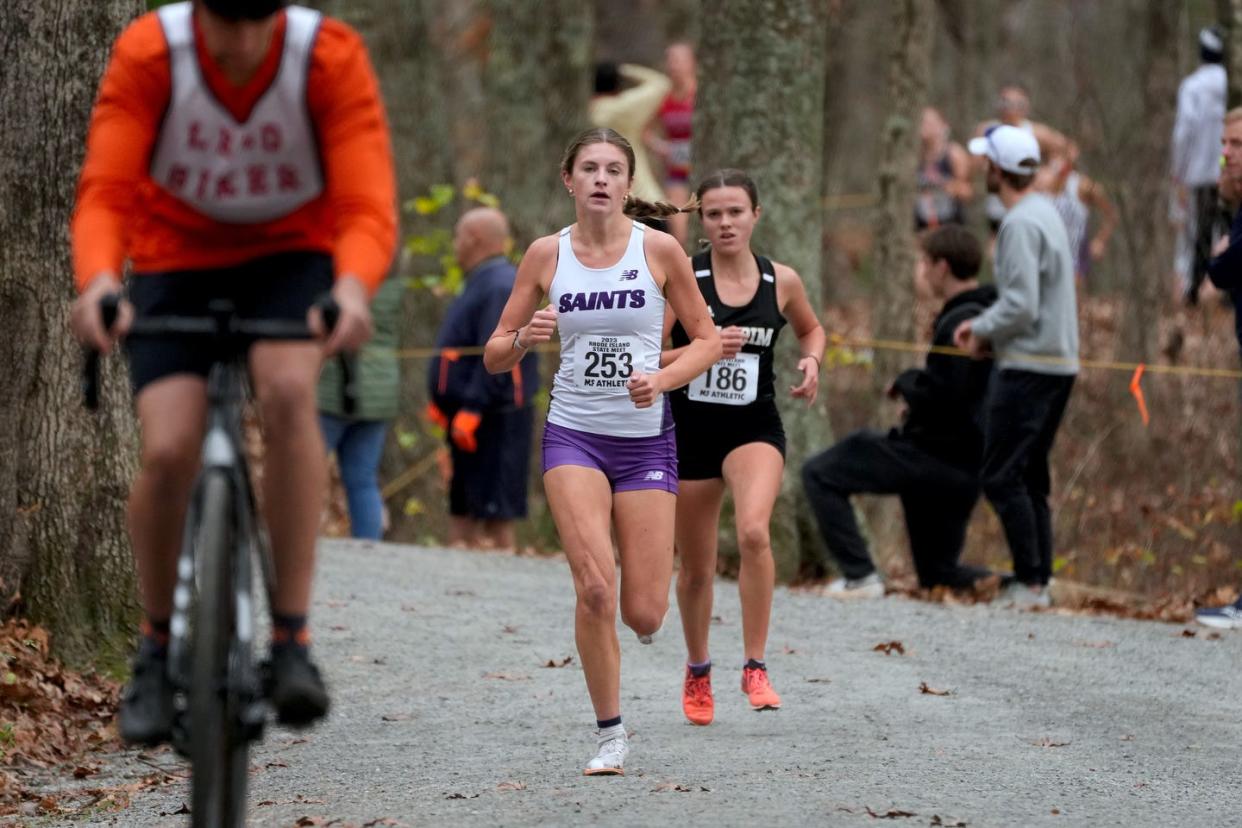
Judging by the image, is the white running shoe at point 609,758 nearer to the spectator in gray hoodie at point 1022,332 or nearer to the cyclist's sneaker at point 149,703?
the cyclist's sneaker at point 149,703

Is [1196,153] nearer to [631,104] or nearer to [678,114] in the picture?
[678,114]

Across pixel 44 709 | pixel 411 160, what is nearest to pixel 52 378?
pixel 44 709

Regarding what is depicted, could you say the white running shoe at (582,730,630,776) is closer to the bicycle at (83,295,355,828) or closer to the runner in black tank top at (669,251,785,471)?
the runner in black tank top at (669,251,785,471)

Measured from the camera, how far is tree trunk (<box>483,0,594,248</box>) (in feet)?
66.2

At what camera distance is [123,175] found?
5.58m

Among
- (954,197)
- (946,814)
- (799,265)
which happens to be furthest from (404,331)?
(946,814)

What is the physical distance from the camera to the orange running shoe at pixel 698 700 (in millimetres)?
8719

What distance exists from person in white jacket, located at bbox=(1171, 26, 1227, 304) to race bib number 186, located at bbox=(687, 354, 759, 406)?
819 centimetres

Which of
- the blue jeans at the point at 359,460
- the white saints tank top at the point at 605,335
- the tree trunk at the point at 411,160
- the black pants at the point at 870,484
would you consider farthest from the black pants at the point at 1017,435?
the tree trunk at the point at 411,160

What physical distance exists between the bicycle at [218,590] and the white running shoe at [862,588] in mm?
7599

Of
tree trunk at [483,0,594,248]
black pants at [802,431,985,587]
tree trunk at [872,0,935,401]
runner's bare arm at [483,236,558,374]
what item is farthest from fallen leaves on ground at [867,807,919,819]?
tree trunk at [483,0,594,248]

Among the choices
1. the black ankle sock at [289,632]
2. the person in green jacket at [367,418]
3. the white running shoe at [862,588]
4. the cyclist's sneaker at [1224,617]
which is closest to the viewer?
the black ankle sock at [289,632]

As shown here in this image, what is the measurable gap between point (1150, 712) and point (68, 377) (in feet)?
16.2

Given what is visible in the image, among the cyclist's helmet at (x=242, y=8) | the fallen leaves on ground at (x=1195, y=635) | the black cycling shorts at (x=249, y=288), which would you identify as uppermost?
the cyclist's helmet at (x=242, y=8)
